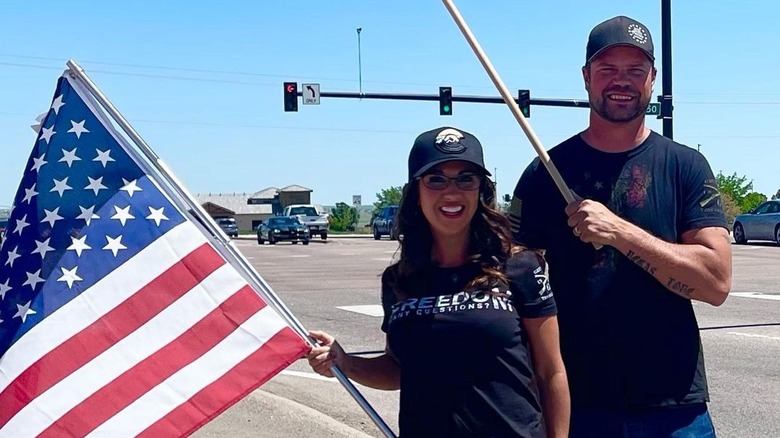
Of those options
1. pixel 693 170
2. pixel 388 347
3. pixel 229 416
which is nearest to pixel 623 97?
pixel 693 170

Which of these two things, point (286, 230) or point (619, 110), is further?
point (286, 230)

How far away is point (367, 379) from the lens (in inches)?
126

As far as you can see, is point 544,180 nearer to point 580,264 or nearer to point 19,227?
point 580,264

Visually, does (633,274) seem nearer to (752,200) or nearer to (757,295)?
(757,295)

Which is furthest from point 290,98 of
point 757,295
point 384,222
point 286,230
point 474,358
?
point 474,358

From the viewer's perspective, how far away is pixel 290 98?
2700cm

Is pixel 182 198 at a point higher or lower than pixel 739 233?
higher

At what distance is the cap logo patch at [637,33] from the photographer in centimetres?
A: 290

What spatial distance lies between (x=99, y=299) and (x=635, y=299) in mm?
1707

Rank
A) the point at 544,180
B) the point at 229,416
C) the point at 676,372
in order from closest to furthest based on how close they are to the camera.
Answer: the point at 676,372 < the point at 544,180 < the point at 229,416

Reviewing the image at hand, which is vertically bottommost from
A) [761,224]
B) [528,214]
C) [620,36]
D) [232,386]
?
[761,224]

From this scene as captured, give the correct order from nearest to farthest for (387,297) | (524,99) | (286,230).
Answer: (387,297)
(524,99)
(286,230)

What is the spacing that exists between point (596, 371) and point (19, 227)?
1909 mm

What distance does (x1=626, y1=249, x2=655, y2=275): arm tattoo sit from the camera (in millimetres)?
2726
